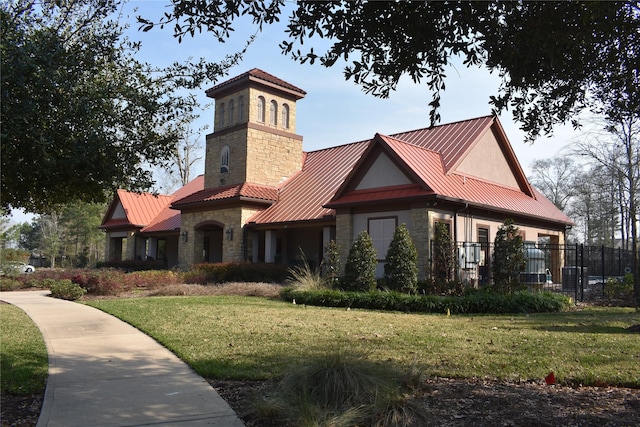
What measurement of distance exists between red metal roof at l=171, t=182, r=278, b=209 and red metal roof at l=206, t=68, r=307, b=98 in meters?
5.11

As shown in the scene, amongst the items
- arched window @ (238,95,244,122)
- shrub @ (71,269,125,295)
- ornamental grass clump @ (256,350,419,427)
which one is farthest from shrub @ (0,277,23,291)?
ornamental grass clump @ (256,350,419,427)

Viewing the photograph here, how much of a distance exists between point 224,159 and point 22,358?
1972 centimetres

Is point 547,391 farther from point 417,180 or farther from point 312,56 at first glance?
point 417,180

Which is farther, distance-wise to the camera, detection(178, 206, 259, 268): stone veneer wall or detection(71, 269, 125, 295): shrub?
detection(178, 206, 259, 268): stone veneer wall

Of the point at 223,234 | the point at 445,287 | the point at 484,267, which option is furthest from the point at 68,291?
the point at 484,267

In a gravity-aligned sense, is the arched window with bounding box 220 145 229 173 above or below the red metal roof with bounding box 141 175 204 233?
above

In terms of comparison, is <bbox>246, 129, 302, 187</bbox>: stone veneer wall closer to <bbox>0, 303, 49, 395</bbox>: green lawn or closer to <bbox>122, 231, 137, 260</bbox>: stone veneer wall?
<bbox>122, 231, 137, 260</bbox>: stone veneer wall

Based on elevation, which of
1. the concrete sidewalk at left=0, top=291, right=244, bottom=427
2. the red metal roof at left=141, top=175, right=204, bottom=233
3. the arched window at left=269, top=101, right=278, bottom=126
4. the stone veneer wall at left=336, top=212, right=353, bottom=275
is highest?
the arched window at left=269, top=101, right=278, bottom=126

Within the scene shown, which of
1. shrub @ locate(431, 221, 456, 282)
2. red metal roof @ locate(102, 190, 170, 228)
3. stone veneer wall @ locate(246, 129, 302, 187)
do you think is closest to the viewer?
shrub @ locate(431, 221, 456, 282)

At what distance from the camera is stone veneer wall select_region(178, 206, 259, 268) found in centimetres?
2353

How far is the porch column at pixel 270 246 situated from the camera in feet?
76.8

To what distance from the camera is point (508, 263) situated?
15539 mm

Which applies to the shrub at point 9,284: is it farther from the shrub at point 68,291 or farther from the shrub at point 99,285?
the shrub at point 68,291

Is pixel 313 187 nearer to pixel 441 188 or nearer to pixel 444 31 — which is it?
pixel 441 188
